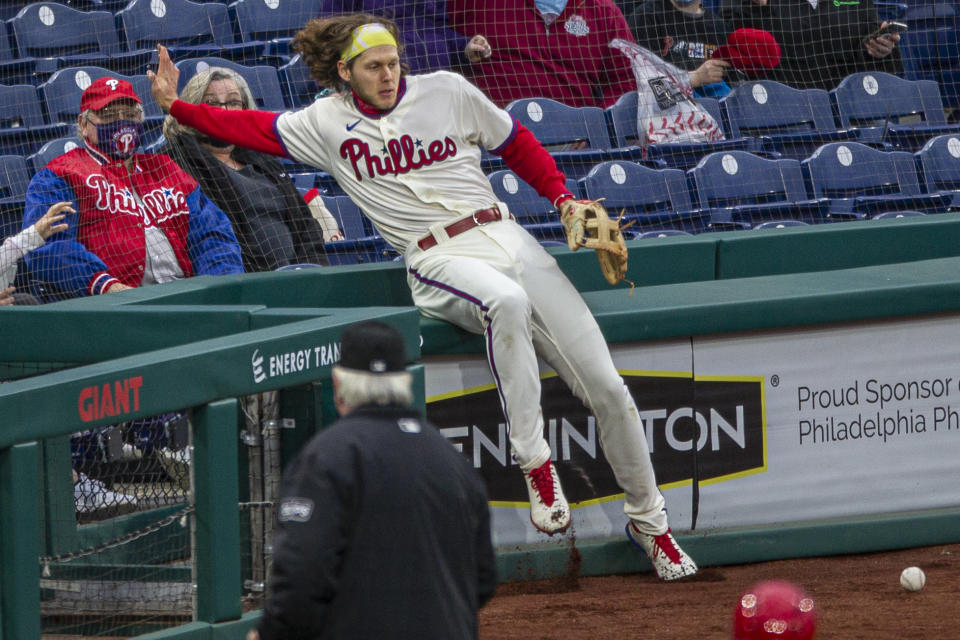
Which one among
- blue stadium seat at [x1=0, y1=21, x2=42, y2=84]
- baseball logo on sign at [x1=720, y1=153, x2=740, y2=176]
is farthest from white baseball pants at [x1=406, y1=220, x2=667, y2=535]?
blue stadium seat at [x1=0, y1=21, x2=42, y2=84]

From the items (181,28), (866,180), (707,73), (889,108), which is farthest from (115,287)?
(889,108)

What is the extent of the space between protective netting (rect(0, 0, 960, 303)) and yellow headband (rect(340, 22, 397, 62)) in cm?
95

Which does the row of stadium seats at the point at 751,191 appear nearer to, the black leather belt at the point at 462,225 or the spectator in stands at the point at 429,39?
the spectator in stands at the point at 429,39

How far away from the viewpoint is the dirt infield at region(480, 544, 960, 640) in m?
4.05

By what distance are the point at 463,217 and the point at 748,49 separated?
184 inches

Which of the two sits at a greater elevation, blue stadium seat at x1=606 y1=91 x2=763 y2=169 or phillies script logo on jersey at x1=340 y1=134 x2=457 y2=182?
blue stadium seat at x1=606 y1=91 x2=763 y2=169

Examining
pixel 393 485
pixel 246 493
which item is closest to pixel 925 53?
pixel 246 493

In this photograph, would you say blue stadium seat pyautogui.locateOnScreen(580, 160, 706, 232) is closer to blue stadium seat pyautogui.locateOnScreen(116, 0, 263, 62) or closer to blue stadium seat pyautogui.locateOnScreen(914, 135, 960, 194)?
blue stadium seat pyautogui.locateOnScreen(914, 135, 960, 194)

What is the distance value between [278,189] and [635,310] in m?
1.80

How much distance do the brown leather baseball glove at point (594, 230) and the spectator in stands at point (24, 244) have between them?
6.23 feet

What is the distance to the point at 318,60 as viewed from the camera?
15.8ft

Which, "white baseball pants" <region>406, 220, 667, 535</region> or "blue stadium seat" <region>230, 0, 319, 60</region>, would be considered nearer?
"white baseball pants" <region>406, 220, 667, 535</region>

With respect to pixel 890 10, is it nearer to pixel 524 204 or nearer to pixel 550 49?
pixel 550 49

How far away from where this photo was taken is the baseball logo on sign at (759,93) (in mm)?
8648
